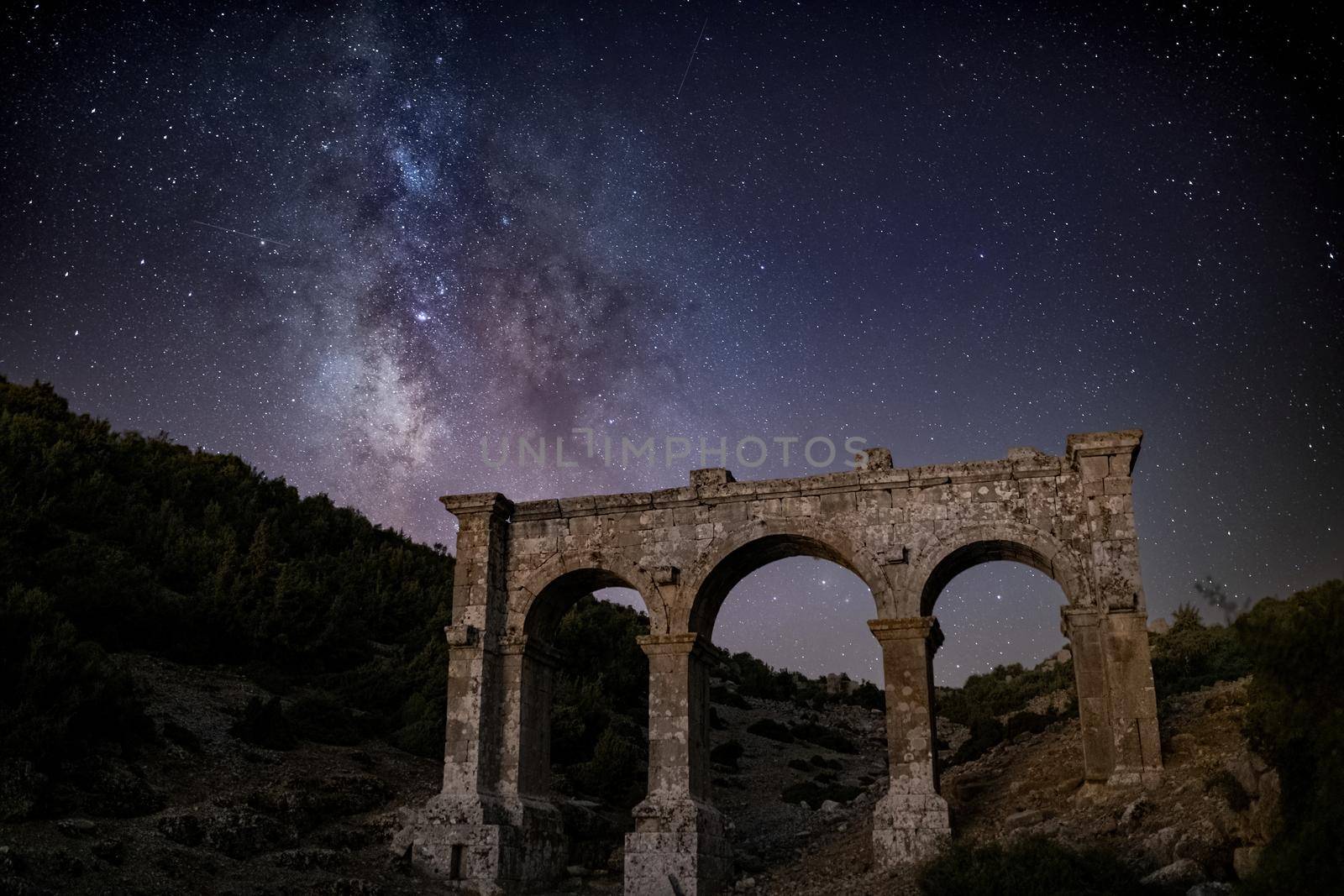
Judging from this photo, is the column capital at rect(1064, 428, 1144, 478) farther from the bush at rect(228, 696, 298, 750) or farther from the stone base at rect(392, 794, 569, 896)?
the bush at rect(228, 696, 298, 750)

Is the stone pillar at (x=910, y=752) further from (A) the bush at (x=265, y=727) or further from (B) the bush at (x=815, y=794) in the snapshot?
(A) the bush at (x=265, y=727)

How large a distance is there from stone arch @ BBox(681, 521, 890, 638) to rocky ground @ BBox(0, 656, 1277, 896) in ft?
10.9

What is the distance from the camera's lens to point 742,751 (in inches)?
1030

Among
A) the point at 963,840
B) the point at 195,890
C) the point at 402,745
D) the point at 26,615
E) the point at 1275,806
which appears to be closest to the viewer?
the point at 1275,806

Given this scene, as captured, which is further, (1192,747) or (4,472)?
(4,472)

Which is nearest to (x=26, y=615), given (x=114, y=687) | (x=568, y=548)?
(x=114, y=687)

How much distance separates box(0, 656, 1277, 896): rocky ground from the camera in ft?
34.9

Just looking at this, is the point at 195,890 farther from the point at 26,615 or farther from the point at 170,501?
the point at 170,501

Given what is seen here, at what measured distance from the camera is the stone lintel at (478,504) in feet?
53.8

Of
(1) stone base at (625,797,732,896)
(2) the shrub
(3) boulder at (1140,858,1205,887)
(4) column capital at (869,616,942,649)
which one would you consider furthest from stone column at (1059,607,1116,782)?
(2) the shrub

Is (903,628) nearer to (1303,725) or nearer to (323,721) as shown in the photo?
(1303,725)

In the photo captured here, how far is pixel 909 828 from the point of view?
1316 cm

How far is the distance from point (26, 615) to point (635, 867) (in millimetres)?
10003

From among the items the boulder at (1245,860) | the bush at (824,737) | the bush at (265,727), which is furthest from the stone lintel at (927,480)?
the bush at (824,737)
